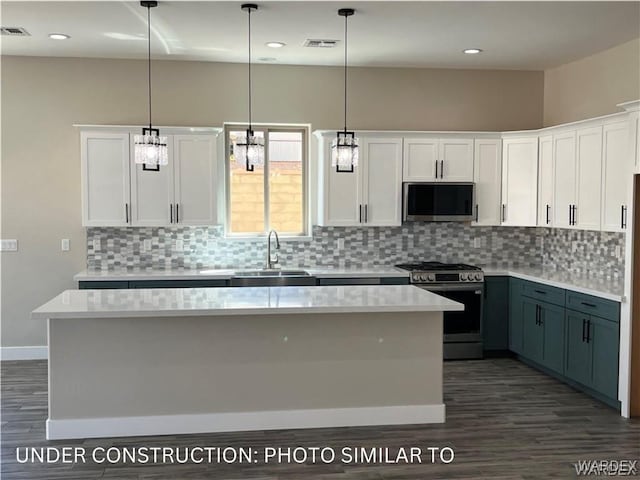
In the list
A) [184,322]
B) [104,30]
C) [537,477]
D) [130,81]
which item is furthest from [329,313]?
→ [130,81]

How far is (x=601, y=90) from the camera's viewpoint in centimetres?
580

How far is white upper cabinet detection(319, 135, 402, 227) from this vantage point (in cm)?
626

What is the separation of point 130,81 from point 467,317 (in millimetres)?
4002

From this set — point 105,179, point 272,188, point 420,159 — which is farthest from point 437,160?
point 105,179

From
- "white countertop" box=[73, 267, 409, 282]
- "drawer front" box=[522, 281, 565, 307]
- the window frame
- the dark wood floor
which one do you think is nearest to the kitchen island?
the dark wood floor

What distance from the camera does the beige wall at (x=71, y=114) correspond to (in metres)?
6.12

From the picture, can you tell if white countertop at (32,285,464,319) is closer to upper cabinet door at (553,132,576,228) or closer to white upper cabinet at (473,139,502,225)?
upper cabinet door at (553,132,576,228)

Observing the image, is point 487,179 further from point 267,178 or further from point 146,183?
point 146,183

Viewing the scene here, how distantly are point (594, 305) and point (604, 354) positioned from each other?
1.23 ft

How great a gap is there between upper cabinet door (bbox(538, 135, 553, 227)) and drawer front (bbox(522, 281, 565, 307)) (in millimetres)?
627

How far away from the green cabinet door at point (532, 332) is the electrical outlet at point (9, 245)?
489cm

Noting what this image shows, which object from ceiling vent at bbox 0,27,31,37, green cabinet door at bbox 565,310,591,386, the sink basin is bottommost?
green cabinet door at bbox 565,310,591,386

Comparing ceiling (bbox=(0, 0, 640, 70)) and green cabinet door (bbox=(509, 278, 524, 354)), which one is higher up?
ceiling (bbox=(0, 0, 640, 70))

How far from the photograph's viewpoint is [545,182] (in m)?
6.02
